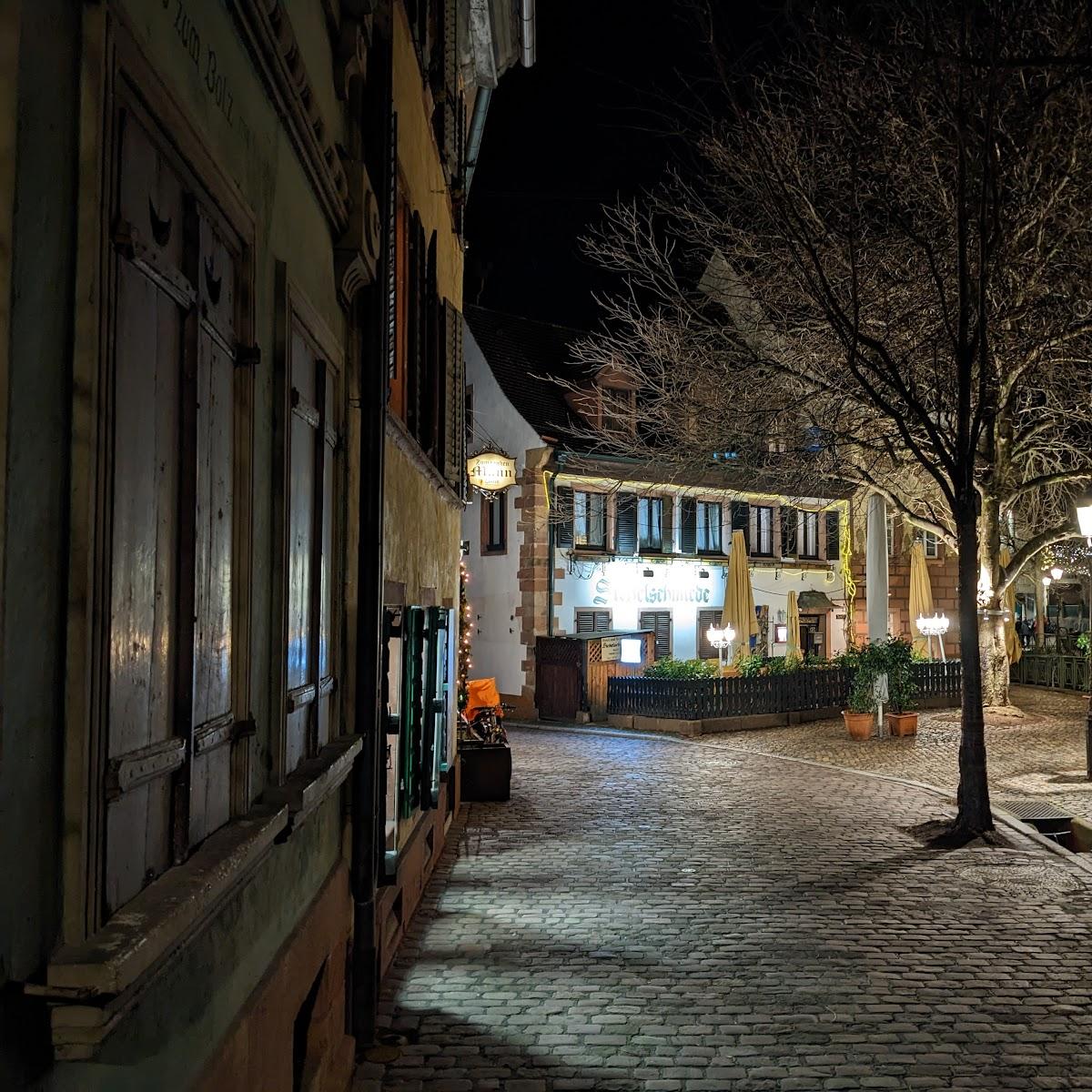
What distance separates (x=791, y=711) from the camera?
2239 centimetres

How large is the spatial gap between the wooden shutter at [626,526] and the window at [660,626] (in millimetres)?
1835

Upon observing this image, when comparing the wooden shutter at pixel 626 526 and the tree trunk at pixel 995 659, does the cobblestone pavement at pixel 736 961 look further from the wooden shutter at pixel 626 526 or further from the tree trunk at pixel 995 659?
the wooden shutter at pixel 626 526

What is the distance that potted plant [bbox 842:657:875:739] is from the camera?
1945cm

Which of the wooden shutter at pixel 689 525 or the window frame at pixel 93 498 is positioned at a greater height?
the wooden shutter at pixel 689 525

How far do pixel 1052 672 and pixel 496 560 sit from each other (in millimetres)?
16378

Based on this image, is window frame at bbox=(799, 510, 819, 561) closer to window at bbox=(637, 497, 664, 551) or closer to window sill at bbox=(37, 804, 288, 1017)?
window at bbox=(637, 497, 664, 551)

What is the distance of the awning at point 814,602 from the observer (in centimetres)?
3350

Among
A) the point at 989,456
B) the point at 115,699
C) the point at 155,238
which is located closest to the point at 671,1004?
the point at 115,699

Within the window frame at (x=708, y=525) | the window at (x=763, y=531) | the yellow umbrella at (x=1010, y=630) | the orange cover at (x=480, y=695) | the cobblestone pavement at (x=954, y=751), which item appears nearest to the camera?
the cobblestone pavement at (x=954, y=751)

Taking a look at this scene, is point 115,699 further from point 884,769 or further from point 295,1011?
point 884,769

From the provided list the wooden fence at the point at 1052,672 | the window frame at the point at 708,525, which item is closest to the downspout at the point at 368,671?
→ the window frame at the point at 708,525

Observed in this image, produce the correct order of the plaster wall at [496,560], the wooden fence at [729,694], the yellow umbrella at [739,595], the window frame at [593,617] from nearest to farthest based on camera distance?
1. the wooden fence at [729,694]
2. the plaster wall at [496,560]
3. the yellow umbrella at [739,595]
4. the window frame at [593,617]

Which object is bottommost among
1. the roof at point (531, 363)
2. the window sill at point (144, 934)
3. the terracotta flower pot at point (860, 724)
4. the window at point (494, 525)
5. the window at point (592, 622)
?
the terracotta flower pot at point (860, 724)

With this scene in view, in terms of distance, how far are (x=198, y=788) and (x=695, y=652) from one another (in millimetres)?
27554
